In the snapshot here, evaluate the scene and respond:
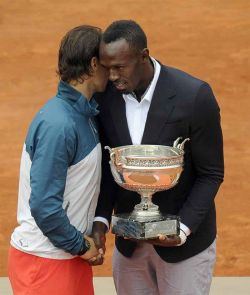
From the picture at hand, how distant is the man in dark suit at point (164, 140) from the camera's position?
9.95ft

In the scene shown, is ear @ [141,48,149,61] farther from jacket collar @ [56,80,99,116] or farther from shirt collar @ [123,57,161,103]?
jacket collar @ [56,80,99,116]

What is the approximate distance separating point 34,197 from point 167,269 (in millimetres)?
606

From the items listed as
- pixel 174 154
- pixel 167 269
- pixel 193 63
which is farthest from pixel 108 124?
pixel 193 63

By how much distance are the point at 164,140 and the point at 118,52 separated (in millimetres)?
364

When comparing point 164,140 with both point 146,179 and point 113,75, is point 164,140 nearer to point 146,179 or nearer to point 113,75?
point 146,179

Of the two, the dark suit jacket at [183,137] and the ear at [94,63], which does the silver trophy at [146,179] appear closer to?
the dark suit jacket at [183,137]

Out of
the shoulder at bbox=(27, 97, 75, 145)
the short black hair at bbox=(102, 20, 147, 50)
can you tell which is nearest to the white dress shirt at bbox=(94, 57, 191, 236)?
the short black hair at bbox=(102, 20, 147, 50)

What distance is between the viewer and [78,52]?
305cm

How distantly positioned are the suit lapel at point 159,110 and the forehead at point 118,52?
201mm

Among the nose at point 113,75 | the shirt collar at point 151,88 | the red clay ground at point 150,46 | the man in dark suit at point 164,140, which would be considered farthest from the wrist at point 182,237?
the red clay ground at point 150,46

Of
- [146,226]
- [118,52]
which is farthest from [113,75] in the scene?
[146,226]

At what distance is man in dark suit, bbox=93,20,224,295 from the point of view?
303 cm

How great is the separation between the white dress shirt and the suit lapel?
20mm

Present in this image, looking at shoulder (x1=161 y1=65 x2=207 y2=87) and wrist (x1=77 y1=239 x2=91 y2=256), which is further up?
shoulder (x1=161 y1=65 x2=207 y2=87)
